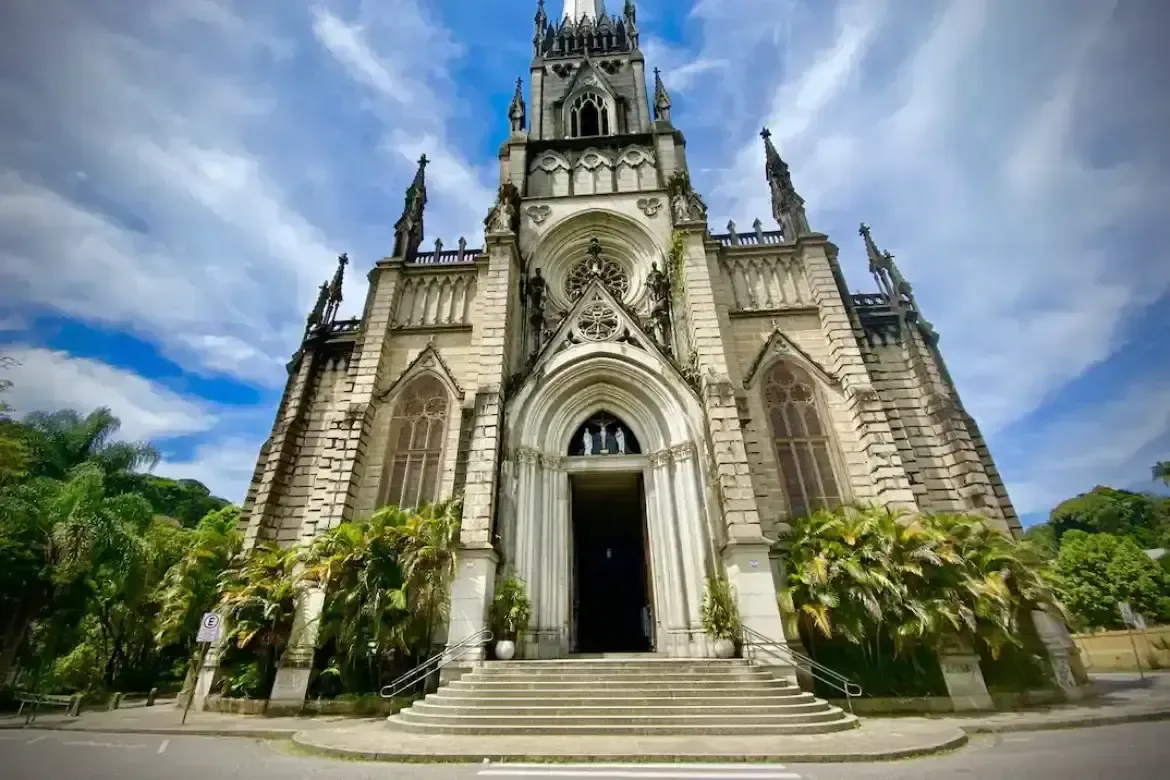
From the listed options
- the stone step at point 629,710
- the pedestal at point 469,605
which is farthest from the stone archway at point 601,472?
the stone step at point 629,710

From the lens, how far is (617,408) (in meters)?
15.0

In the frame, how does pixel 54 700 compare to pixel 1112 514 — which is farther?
pixel 1112 514

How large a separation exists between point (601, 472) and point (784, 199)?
43.7 ft

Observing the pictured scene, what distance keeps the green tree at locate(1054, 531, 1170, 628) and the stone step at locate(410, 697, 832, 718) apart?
25787 mm

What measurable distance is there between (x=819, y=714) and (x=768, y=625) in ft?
7.88

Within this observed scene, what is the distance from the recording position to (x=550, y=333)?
52.0 ft

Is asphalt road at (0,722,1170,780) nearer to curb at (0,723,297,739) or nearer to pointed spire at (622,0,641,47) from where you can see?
curb at (0,723,297,739)

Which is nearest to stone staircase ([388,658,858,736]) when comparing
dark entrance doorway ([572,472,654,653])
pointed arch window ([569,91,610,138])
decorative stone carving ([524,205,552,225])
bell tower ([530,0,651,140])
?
dark entrance doorway ([572,472,654,653])

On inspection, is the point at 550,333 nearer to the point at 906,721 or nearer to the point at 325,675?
the point at 325,675

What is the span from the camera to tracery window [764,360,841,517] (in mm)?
13945

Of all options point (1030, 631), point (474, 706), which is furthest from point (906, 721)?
point (474, 706)

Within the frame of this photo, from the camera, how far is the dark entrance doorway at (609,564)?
15.7m

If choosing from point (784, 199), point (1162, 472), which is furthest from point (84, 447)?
point (1162, 472)

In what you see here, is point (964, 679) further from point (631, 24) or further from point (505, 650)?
point (631, 24)
